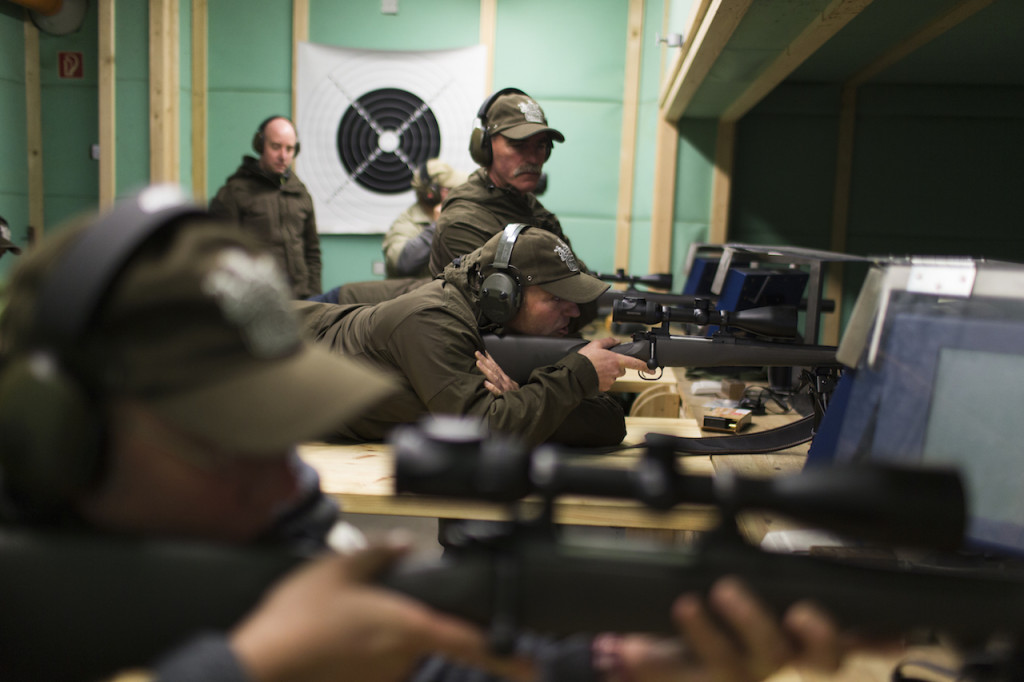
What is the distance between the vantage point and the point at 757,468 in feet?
6.89

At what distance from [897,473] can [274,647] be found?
559mm

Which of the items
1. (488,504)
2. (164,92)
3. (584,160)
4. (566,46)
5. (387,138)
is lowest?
(488,504)

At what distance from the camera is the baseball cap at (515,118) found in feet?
10.9

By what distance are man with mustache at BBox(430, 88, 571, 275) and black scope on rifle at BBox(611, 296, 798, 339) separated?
0.82 meters

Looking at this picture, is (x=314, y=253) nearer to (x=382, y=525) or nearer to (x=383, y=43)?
(x=383, y=43)

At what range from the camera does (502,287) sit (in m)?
2.25

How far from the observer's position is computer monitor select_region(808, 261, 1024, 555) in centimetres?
104

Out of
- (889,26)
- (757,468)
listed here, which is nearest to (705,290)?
(889,26)

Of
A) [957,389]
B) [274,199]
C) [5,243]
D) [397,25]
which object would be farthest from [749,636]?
[397,25]

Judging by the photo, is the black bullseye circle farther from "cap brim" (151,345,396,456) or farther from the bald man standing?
"cap brim" (151,345,396,456)

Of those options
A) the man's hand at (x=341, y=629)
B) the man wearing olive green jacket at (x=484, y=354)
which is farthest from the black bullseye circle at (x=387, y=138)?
the man's hand at (x=341, y=629)

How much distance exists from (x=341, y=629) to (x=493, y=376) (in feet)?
5.12

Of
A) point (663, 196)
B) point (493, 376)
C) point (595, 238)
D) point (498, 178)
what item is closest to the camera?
point (493, 376)

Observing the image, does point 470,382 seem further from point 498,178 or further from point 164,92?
point 164,92
